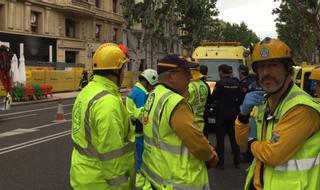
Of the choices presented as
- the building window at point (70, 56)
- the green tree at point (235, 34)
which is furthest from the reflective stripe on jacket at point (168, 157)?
the green tree at point (235, 34)

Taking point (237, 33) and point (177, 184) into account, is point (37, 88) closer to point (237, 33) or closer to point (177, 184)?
point (177, 184)

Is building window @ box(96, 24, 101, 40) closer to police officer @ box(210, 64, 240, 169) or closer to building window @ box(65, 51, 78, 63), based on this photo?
building window @ box(65, 51, 78, 63)

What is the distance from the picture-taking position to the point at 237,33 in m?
133

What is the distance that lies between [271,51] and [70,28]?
44.4 meters

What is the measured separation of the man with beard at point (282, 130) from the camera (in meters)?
2.70

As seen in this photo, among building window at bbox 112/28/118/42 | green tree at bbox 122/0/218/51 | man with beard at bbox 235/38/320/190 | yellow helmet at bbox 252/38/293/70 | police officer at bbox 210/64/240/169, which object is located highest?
green tree at bbox 122/0/218/51

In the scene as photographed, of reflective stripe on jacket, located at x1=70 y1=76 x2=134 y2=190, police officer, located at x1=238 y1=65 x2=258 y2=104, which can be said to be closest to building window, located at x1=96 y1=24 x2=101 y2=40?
police officer, located at x1=238 y1=65 x2=258 y2=104

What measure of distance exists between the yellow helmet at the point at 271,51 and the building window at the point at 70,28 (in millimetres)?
43647

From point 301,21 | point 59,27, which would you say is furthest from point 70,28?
point 301,21

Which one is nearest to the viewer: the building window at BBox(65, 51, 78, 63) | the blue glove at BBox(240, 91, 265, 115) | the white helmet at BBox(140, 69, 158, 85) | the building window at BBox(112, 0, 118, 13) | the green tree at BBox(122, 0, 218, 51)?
the blue glove at BBox(240, 91, 265, 115)

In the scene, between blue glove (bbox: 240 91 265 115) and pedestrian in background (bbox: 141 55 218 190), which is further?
pedestrian in background (bbox: 141 55 218 190)

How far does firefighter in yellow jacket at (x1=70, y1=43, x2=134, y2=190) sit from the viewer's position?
3.34m

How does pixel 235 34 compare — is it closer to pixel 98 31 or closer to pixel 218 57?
pixel 98 31

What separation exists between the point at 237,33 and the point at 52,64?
102316 millimetres
